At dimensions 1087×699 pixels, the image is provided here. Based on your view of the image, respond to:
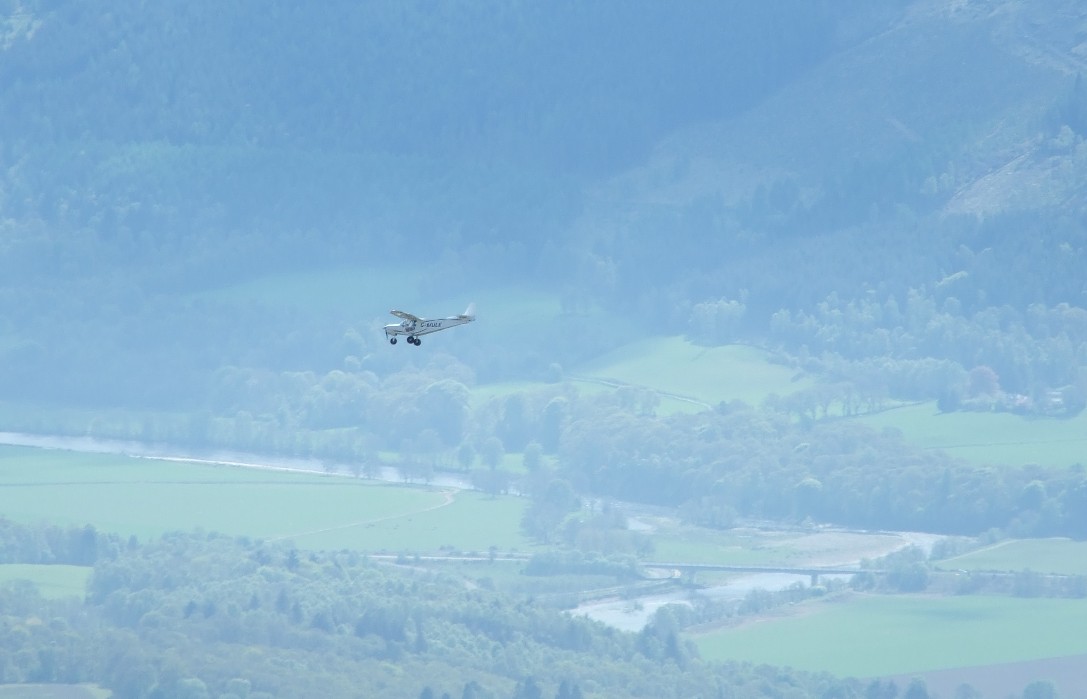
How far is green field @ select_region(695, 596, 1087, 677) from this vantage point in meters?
168

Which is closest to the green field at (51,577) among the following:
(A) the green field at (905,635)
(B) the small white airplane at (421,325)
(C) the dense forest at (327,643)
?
(C) the dense forest at (327,643)

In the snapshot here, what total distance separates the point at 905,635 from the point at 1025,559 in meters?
23.0

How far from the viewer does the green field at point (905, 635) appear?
550 feet

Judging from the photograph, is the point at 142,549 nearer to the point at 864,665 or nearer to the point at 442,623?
the point at 442,623

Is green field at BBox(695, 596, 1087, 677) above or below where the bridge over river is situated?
below

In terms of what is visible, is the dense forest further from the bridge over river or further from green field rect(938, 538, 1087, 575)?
green field rect(938, 538, 1087, 575)

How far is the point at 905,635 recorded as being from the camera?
6826 inches

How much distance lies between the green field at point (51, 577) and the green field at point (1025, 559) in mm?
56121

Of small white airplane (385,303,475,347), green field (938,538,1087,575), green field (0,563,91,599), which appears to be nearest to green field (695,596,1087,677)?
green field (938,538,1087,575)

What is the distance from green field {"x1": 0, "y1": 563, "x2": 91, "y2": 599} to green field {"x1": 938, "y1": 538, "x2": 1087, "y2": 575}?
56.1 m

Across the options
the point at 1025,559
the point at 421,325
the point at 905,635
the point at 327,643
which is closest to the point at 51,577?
the point at 327,643

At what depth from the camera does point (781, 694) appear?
15875 cm

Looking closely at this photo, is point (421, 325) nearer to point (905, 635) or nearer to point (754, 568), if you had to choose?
point (905, 635)

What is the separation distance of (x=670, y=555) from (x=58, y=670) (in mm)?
54965
